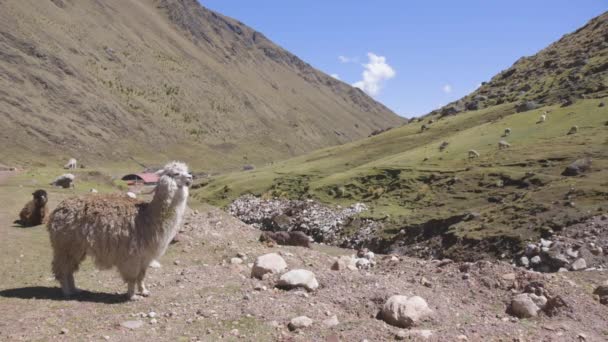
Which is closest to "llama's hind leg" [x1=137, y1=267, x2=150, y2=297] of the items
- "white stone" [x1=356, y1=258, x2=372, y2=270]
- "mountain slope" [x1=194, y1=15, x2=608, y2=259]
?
"white stone" [x1=356, y1=258, x2=372, y2=270]

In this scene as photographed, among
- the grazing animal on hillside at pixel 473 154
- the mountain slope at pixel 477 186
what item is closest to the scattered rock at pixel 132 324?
the mountain slope at pixel 477 186

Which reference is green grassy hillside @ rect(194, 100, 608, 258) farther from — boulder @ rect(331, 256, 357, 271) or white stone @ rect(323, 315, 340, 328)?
white stone @ rect(323, 315, 340, 328)

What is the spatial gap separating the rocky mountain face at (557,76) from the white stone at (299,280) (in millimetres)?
53323

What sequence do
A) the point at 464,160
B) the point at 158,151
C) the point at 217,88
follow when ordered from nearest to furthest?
1. the point at 464,160
2. the point at 158,151
3. the point at 217,88

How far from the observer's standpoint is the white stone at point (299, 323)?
9836 mm

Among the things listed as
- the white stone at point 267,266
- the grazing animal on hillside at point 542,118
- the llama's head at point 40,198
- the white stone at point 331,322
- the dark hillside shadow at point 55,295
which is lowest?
the white stone at point 331,322

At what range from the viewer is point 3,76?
8462 cm

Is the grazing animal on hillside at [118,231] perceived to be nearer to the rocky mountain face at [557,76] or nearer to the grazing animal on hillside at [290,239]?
the grazing animal on hillside at [290,239]

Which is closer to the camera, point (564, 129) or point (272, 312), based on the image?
point (272, 312)

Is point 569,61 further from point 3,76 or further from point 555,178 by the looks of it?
point 3,76

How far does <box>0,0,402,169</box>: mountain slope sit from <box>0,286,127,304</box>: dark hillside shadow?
219 feet

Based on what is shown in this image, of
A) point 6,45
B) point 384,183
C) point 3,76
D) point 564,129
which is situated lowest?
point 384,183

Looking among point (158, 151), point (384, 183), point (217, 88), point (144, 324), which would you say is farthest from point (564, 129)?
point (217, 88)

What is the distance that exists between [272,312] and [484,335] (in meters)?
4.34
